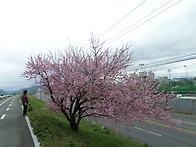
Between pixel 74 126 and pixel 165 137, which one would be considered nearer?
pixel 74 126

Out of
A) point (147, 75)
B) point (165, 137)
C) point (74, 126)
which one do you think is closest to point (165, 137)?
point (165, 137)

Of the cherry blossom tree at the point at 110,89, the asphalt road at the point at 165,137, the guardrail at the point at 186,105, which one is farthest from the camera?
the guardrail at the point at 186,105

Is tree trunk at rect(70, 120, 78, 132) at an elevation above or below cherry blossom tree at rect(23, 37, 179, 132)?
below

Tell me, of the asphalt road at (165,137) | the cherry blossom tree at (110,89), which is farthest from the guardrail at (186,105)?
the cherry blossom tree at (110,89)

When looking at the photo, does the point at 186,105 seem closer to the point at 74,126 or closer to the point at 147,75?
the point at 147,75

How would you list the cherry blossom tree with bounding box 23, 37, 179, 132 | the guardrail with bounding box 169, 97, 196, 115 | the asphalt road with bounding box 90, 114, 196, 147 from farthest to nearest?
1. the guardrail with bounding box 169, 97, 196, 115
2. the asphalt road with bounding box 90, 114, 196, 147
3. the cherry blossom tree with bounding box 23, 37, 179, 132

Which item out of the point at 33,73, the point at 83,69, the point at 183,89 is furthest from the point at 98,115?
the point at 183,89

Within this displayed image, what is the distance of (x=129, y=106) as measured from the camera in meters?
6.14

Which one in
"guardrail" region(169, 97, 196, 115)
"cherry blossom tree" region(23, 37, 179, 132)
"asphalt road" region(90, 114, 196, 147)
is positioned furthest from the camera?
"guardrail" region(169, 97, 196, 115)

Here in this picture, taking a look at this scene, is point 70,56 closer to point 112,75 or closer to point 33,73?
point 33,73

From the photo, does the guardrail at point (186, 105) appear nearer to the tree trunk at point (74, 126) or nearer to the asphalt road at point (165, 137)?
the asphalt road at point (165, 137)

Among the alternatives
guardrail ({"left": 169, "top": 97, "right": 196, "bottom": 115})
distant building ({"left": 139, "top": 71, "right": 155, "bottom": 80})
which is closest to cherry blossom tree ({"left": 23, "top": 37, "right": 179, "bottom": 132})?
distant building ({"left": 139, "top": 71, "right": 155, "bottom": 80})

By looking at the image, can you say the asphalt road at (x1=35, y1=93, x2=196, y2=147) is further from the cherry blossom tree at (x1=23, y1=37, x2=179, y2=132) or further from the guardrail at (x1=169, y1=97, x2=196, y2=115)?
the guardrail at (x1=169, y1=97, x2=196, y2=115)

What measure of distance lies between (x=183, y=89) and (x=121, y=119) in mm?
25939
